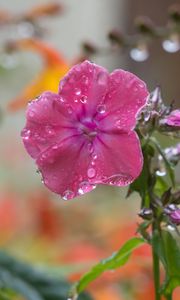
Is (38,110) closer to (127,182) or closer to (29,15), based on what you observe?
(127,182)

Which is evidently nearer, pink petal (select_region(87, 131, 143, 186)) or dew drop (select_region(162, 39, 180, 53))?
pink petal (select_region(87, 131, 143, 186))

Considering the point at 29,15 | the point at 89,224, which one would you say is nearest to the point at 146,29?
the point at 29,15

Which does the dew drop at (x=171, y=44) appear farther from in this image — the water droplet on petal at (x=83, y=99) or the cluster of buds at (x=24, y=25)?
the water droplet on petal at (x=83, y=99)

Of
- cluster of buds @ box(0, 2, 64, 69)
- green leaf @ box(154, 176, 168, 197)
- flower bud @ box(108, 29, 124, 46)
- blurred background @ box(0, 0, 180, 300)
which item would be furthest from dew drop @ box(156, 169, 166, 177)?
cluster of buds @ box(0, 2, 64, 69)

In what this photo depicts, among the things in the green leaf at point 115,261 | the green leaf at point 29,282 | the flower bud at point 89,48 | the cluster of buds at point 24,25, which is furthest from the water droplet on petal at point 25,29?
the green leaf at point 115,261

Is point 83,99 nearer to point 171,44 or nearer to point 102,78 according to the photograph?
point 102,78

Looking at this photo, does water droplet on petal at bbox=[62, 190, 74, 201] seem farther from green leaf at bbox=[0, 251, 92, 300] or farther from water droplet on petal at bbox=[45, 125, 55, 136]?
green leaf at bbox=[0, 251, 92, 300]

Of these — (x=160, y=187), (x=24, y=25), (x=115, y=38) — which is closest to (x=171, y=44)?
(x=115, y=38)
